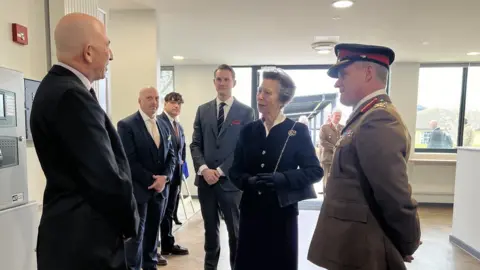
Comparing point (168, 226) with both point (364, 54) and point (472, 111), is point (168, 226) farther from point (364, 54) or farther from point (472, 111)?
point (472, 111)

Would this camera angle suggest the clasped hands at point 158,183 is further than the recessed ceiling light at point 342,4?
No

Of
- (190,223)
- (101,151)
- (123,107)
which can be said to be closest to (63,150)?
(101,151)

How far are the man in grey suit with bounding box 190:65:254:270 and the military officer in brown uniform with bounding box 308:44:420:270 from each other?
3.25 feet

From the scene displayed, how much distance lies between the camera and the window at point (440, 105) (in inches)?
235

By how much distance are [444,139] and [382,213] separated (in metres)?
5.96

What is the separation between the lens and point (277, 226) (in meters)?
1.67

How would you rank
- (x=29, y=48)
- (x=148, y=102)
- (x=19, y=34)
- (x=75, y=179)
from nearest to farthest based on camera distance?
(x=75, y=179)
(x=19, y=34)
(x=29, y=48)
(x=148, y=102)

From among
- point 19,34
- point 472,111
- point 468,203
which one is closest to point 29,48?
point 19,34

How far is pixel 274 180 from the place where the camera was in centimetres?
162

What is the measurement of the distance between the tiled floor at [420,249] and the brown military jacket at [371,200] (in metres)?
2.00

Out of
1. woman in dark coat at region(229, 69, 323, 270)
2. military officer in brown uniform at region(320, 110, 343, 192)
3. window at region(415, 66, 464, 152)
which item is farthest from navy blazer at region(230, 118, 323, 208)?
window at region(415, 66, 464, 152)

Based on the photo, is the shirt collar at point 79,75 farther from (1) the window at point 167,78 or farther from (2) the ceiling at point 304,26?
(1) the window at point 167,78

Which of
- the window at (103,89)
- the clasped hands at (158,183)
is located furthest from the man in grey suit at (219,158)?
the window at (103,89)

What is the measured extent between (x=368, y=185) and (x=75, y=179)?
0.97 metres
